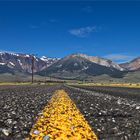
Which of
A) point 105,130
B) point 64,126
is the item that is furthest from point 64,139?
point 105,130

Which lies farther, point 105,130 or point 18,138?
point 105,130

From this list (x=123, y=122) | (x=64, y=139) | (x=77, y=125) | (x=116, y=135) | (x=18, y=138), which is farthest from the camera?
(x=123, y=122)

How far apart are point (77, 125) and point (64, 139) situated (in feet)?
7.56

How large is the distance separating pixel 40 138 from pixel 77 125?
2358 mm

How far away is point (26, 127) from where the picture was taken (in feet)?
33.3

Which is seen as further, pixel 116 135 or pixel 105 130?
pixel 105 130

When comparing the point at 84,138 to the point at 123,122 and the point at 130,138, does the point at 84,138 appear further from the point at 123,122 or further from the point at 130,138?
the point at 123,122

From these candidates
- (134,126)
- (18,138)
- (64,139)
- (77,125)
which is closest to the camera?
(64,139)

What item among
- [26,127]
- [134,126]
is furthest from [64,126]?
[134,126]

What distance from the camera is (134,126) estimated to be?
35.6 feet

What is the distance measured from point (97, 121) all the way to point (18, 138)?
4.22 m

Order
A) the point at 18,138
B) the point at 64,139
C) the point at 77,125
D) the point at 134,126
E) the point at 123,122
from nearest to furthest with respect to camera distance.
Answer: the point at 64,139
the point at 18,138
the point at 77,125
the point at 134,126
the point at 123,122

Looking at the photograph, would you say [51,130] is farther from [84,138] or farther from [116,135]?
[116,135]

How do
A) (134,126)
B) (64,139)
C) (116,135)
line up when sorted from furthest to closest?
(134,126)
(116,135)
(64,139)
